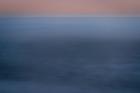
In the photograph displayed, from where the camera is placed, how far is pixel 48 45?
9391mm

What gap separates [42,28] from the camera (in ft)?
40.4

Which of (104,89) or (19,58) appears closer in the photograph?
(104,89)

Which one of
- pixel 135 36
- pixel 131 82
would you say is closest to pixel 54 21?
pixel 135 36

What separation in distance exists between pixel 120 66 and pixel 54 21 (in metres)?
6.58

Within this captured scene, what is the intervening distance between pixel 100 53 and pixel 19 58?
1650mm

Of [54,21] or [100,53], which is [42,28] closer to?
[54,21]

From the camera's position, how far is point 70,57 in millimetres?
8008

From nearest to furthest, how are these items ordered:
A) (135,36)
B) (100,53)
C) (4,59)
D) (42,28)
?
(4,59)
(100,53)
(135,36)
(42,28)

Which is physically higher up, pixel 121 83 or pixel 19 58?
pixel 19 58

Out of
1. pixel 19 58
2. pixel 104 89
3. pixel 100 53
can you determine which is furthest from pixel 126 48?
pixel 104 89

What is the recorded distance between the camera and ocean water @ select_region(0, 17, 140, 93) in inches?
245

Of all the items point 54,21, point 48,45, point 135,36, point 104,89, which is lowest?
point 104,89

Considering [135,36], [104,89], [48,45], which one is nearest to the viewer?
[104,89]

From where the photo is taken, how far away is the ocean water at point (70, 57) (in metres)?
6.21
